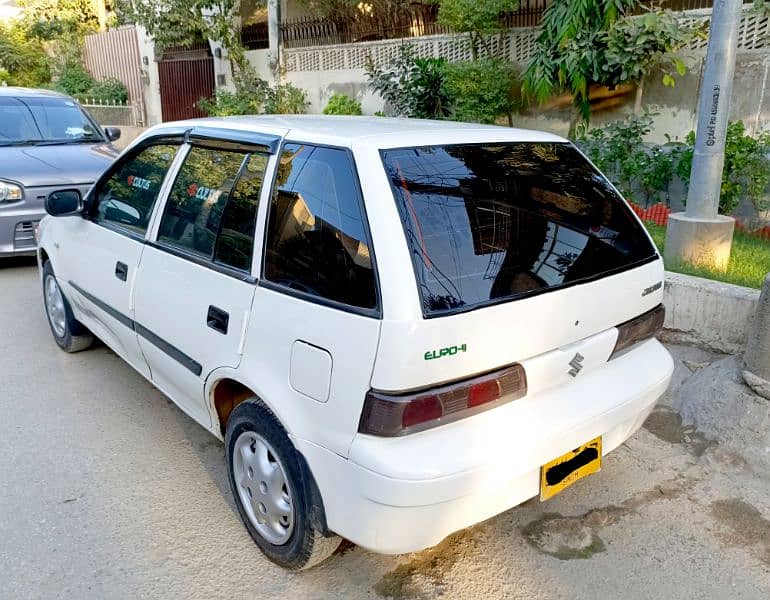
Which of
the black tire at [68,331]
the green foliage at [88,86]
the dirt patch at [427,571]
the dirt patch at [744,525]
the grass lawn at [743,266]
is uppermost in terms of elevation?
the green foliage at [88,86]

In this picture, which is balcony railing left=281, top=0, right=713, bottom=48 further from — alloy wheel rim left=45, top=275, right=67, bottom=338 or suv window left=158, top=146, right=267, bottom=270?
suv window left=158, top=146, right=267, bottom=270

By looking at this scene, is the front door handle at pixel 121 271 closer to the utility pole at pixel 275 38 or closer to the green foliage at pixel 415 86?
the green foliage at pixel 415 86

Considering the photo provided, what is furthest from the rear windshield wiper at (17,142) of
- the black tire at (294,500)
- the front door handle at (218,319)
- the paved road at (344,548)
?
the black tire at (294,500)

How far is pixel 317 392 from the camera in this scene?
2.17m

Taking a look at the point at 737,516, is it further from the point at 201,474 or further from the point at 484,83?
the point at 484,83

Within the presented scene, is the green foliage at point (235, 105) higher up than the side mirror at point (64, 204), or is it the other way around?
the green foliage at point (235, 105)

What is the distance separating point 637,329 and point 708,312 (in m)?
1.48

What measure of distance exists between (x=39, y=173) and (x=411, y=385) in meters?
5.98

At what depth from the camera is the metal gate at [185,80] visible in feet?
49.2

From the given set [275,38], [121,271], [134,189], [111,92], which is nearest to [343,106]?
[275,38]

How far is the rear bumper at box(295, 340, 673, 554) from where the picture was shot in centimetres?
203

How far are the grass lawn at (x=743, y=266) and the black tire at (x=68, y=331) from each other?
4.09 metres

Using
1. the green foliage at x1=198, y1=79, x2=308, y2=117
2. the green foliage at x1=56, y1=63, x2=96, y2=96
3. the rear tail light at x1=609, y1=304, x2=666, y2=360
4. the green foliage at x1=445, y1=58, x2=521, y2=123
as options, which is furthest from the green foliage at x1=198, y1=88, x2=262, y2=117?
the rear tail light at x1=609, y1=304, x2=666, y2=360

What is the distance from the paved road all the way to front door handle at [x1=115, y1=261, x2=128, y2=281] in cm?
88
